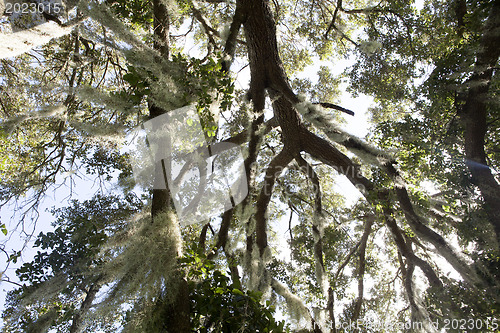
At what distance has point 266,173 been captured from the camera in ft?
13.3

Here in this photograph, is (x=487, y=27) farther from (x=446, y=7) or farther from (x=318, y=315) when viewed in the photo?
(x=318, y=315)

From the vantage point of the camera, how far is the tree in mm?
2062

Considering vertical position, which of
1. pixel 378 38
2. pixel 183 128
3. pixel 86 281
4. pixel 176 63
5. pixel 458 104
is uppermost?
pixel 378 38

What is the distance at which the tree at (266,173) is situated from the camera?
206cm

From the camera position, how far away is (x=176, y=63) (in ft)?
7.79

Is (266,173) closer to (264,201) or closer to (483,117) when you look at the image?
(264,201)

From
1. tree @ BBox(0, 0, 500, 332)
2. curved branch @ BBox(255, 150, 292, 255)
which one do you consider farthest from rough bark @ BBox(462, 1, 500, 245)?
curved branch @ BBox(255, 150, 292, 255)

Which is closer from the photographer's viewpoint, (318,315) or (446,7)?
(318,315)

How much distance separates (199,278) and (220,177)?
2439 mm

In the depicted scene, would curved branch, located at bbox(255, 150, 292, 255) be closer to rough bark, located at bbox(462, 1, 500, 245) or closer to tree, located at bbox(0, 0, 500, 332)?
tree, located at bbox(0, 0, 500, 332)

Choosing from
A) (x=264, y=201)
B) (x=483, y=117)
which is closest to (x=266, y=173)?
(x=264, y=201)

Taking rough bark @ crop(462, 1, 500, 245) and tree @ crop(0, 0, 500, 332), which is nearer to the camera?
tree @ crop(0, 0, 500, 332)

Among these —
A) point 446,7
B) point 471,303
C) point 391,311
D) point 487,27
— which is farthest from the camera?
point 391,311

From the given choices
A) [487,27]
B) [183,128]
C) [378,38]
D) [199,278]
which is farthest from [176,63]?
[378,38]
